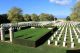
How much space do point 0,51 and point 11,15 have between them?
3703 cm

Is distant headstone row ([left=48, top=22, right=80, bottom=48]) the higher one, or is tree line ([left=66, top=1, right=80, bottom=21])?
tree line ([left=66, top=1, right=80, bottom=21])

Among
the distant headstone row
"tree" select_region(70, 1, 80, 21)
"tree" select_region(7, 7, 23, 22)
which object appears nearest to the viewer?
the distant headstone row

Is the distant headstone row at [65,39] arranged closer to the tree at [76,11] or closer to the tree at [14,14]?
the tree at [14,14]

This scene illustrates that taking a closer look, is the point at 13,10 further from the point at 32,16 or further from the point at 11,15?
the point at 32,16

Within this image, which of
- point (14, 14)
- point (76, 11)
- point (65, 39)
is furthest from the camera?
point (76, 11)

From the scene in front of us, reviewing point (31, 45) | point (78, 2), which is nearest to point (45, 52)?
point (31, 45)

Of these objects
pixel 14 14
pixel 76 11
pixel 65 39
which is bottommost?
pixel 65 39

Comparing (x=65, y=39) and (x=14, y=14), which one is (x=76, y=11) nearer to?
(x=14, y=14)

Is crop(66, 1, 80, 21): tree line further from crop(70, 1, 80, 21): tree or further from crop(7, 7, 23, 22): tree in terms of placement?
crop(7, 7, 23, 22): tree

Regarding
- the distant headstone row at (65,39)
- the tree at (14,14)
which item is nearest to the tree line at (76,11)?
the tree at (14,14)

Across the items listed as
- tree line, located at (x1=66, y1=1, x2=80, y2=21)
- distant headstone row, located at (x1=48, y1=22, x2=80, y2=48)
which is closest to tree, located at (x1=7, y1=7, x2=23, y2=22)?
tree line, located at (x1=66, y1=1, x2=80, y2=21)

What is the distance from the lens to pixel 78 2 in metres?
58.1

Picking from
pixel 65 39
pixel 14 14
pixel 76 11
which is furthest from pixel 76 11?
pixel 65 39

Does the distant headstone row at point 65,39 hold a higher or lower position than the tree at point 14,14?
lower
